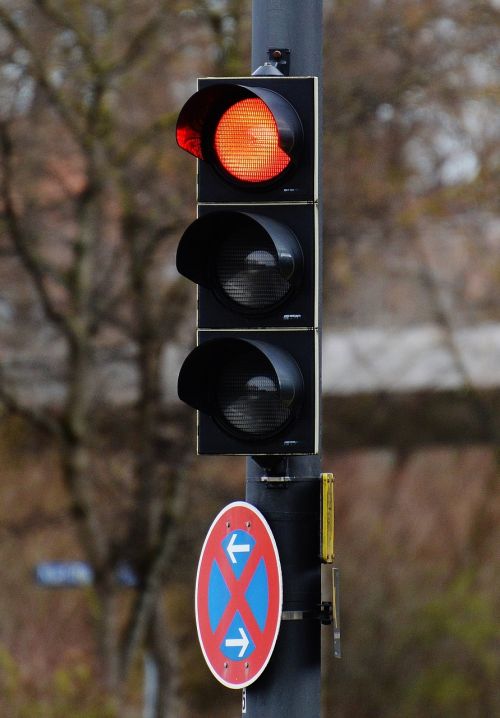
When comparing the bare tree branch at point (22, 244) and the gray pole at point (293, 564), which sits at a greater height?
the bare tree branch at point (22, 244)

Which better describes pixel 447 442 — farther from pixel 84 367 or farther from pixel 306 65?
pixel 306 65

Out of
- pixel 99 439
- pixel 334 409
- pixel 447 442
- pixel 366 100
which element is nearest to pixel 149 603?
pixel 99 439

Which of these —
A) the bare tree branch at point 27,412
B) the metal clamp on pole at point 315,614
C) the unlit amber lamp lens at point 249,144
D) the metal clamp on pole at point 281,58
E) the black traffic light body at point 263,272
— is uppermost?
the metal clamp on pole at point 281,58

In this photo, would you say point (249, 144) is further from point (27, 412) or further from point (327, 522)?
point (27, 412)

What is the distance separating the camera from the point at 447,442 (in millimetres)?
20953

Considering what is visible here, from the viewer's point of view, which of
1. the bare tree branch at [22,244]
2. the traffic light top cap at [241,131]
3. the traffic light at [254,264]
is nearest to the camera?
the traffic light at [254,264]

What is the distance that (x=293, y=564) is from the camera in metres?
4.68

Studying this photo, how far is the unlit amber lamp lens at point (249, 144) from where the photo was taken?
14.9ft

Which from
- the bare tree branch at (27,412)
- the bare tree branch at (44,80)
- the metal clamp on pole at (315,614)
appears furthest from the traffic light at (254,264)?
the bare tree branch at (27,412)

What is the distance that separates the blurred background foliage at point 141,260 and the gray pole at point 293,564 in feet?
28.6

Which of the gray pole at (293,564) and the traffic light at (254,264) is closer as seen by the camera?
the traffic light at (254,264)

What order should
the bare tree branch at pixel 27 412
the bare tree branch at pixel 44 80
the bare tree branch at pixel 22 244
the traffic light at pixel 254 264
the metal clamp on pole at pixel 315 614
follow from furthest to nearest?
the bare tree branch at pixel 27 412 < the bare tree branch at pixel 22 244 < the bare tree branch at pixel 44 80 < the metal clamp on pole at pixel 315 614 < the traffic light at pixel 254 264

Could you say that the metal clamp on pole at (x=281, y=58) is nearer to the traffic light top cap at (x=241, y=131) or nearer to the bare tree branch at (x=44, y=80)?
the traffic light top cap at (x=241, y=131)

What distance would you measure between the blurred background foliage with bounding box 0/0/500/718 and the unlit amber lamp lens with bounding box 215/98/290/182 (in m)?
8.51
